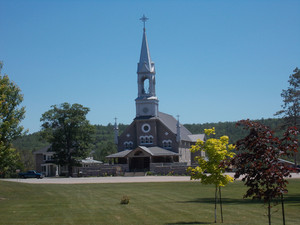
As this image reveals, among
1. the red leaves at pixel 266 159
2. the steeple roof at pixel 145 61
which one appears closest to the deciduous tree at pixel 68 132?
the steeple roof at pixel 145 61

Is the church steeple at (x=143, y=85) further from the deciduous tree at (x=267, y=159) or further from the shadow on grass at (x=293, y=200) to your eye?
the deciduous tree at (x=267, y=159)

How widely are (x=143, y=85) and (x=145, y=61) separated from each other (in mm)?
4548

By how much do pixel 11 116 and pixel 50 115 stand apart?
5003 centimetres

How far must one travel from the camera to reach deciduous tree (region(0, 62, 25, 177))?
26234mm

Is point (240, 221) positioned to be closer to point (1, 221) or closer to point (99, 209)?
point (99, 209)

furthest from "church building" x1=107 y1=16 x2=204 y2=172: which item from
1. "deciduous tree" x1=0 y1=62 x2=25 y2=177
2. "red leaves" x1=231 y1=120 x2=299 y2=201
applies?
"red leaves" x1=231 y1=120 x2=299 y2=201

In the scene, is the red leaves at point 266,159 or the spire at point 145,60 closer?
the red leaves at point 266,159

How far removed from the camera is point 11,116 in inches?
1072

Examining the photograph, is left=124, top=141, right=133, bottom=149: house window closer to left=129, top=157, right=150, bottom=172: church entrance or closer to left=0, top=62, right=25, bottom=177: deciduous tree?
left=129, top=157, right=150, bottom=172: church entrance

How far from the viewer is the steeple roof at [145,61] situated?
78.9 meters

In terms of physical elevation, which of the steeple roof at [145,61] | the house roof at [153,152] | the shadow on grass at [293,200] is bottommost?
the shadow on grass at [293,200]

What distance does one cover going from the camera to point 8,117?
27219mm

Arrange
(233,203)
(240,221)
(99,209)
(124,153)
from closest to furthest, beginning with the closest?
1. (240,221)
2. (99,209)
3. (233,203)
4. (124,153)

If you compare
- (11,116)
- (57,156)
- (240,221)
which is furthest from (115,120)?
(240,221)
